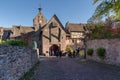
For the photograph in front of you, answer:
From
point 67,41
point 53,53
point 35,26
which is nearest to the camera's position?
point 53,53

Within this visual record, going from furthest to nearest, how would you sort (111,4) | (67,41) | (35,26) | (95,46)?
(35,26), (67,41), (95,46), (111,4)

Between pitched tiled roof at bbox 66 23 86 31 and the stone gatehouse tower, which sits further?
pitched tiled roof at bbox 66 23 86 31

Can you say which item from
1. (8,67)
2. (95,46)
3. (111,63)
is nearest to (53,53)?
(95,46)

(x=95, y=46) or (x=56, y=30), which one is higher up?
(x=56, y=30)

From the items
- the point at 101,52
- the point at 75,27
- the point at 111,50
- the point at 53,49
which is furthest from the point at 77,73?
the point at 75,27

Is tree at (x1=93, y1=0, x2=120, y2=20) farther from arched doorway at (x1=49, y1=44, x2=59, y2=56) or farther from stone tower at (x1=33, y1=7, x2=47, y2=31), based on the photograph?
stone tower at (x1=33, y1=7, x2=47, y2=31)

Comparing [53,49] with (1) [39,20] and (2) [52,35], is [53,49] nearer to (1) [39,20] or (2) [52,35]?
(2) [52,35]

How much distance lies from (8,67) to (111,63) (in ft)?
49.8

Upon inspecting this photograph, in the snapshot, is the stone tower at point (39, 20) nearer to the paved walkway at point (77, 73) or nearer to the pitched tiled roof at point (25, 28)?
the pitched tiled roof at point (25, 28)

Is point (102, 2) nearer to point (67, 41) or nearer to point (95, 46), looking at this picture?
point (95, 46)

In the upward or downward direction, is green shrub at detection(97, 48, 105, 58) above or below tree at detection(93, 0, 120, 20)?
below

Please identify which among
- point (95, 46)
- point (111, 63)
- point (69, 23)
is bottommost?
point (111, 63)

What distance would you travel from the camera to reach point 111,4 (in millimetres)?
20500

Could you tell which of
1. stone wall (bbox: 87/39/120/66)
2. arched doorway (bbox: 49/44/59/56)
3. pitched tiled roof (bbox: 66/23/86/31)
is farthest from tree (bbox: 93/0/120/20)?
pitched tiled roof (bbox: 66/23/86/31)
